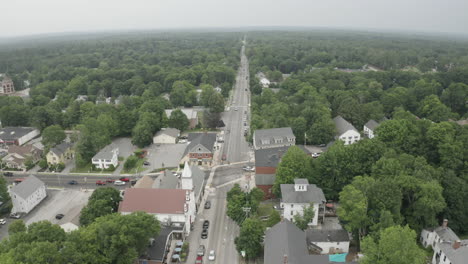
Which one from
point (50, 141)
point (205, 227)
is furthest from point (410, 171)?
point (50, 141)

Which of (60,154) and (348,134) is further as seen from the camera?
(348,134)

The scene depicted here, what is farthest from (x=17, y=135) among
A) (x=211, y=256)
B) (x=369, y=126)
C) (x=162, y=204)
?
(x=369, y=126)

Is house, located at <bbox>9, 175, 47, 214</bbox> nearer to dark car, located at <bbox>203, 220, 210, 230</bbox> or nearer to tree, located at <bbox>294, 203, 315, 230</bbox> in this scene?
dark car, located at <bbox>203, 220, 210, 230</bbox>

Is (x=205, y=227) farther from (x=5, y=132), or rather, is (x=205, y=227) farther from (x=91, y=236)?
(x=5, y=132)

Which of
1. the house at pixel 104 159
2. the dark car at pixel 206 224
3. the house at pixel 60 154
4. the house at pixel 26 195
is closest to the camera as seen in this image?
the dark car at pixel 206 224

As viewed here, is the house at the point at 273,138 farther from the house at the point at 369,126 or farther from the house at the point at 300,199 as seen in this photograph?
the house at the point at 300,199

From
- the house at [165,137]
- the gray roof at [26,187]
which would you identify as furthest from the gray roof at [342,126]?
the gray roof at [26,187]

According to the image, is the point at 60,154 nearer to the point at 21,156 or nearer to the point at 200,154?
the point at 21,156
